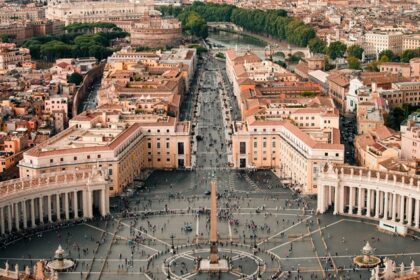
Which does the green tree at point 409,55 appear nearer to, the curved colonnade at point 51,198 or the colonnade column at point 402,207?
the colonnade column at point 402,207

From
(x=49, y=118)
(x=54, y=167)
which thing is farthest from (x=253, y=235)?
(x=49, y=118)

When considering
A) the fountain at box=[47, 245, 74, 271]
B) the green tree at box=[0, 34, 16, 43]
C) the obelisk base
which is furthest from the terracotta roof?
the green tree at box=[0, 34, 16, 43]

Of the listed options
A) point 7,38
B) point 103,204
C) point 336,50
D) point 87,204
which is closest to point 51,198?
point 87,204

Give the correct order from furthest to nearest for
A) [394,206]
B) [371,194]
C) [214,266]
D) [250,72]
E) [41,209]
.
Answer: [250,72], [371,194], [41,209], [394,206], [214,266]

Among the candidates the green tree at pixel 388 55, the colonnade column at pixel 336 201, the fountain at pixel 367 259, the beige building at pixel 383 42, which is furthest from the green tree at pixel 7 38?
the fountain at pixel 367 259

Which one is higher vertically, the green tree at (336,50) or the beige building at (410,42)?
the beige building at (410,42)

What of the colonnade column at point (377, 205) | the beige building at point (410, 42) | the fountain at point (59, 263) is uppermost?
the beige building at point (410, 42)

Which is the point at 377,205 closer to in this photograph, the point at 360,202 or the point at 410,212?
the point at 360,202
